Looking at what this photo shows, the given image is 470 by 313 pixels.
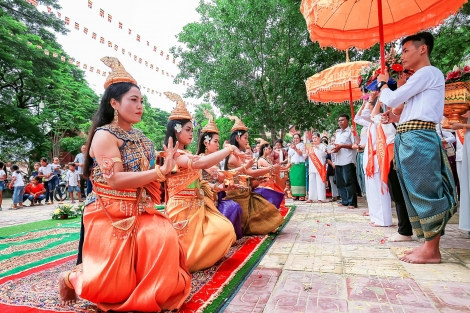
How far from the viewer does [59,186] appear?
12195 mm

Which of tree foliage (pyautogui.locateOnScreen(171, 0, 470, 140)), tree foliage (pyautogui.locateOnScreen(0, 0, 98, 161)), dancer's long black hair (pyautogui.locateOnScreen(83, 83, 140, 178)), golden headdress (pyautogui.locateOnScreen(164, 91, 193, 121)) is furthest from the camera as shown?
tree foliage (pyautogui.locateOnScreen(0, 0, 98, 161))

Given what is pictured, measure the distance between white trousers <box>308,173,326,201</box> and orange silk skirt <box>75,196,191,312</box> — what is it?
688 centimetres

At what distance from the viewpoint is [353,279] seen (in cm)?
258

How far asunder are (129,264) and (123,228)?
0.23m

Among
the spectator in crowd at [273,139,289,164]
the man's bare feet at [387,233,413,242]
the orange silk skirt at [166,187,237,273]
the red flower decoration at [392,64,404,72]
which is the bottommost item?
the man's bare feet at [387,233,413,242]

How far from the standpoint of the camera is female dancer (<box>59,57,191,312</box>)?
202 centimetres

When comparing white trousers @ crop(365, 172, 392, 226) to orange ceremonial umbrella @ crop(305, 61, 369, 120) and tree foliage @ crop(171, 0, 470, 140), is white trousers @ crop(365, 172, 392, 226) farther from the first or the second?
tree foliage @ crop(171, 0, 470, 140)

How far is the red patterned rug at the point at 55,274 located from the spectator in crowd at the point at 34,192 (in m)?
7.46

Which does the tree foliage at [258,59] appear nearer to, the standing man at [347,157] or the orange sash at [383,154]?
the standing man at [347,157]

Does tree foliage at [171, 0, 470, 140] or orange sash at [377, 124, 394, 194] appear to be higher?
tree foliage at [171, 0, 470, 140]

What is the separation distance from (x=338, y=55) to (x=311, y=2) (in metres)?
9.35

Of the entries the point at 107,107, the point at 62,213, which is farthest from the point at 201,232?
the point at 62,213

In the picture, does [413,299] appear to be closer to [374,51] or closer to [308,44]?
[374,51]

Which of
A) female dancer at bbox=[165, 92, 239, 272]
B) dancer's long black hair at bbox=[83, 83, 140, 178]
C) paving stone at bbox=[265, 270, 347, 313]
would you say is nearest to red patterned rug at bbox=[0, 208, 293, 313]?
female dancer at bbox=[165, 92, 239, 272]
